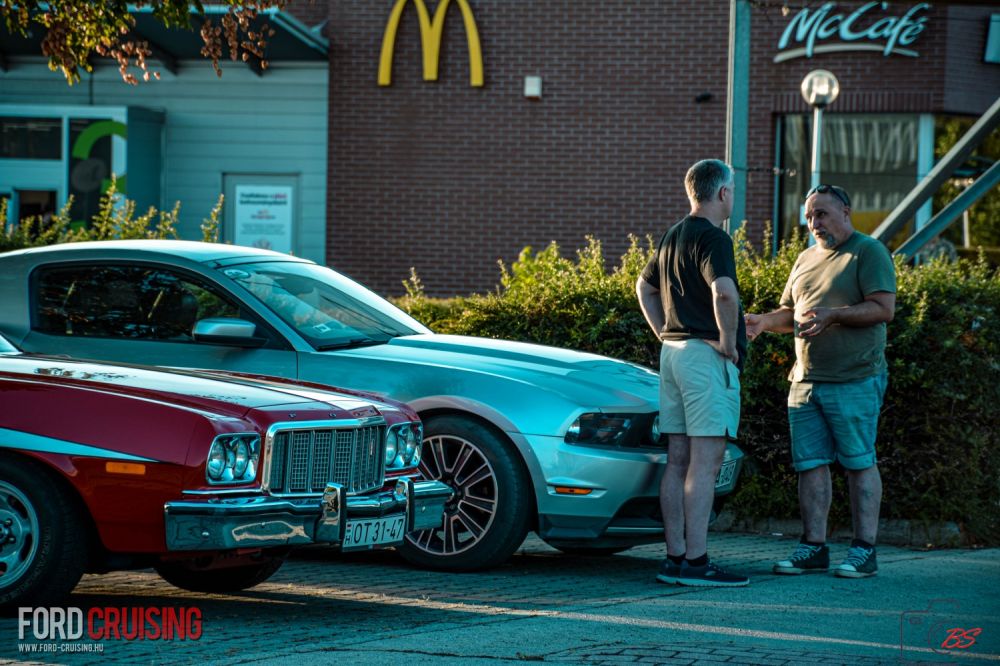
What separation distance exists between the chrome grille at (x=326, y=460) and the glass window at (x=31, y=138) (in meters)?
13.4

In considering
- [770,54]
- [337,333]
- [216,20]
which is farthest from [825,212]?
[216,20]

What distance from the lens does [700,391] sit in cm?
670

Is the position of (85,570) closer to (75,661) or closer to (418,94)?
(75,661)

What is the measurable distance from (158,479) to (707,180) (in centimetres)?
302

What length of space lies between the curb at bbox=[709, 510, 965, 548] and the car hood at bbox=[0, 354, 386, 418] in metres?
3.65

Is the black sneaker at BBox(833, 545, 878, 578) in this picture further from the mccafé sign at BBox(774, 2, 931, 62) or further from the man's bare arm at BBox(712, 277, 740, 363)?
the mccafé sign at BBox(774, 2, 931, 62)

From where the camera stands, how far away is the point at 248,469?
531 cm

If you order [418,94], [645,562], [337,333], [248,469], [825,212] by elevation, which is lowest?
[645,562]

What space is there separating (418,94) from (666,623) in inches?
523

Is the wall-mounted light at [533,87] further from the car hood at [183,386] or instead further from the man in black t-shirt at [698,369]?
the car hood at [183,386]

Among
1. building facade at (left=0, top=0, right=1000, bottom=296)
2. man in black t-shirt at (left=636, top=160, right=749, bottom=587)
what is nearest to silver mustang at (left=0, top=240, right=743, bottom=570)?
man in black t-shirt at (left=636, top=160, right=749, bottom=587)

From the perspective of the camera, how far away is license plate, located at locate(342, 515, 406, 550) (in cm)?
551

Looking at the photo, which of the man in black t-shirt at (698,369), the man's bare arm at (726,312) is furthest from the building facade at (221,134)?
the man's bare arm at (726,312)

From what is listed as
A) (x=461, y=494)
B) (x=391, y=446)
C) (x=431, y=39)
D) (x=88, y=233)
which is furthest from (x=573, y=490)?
(x=431, y=39)
